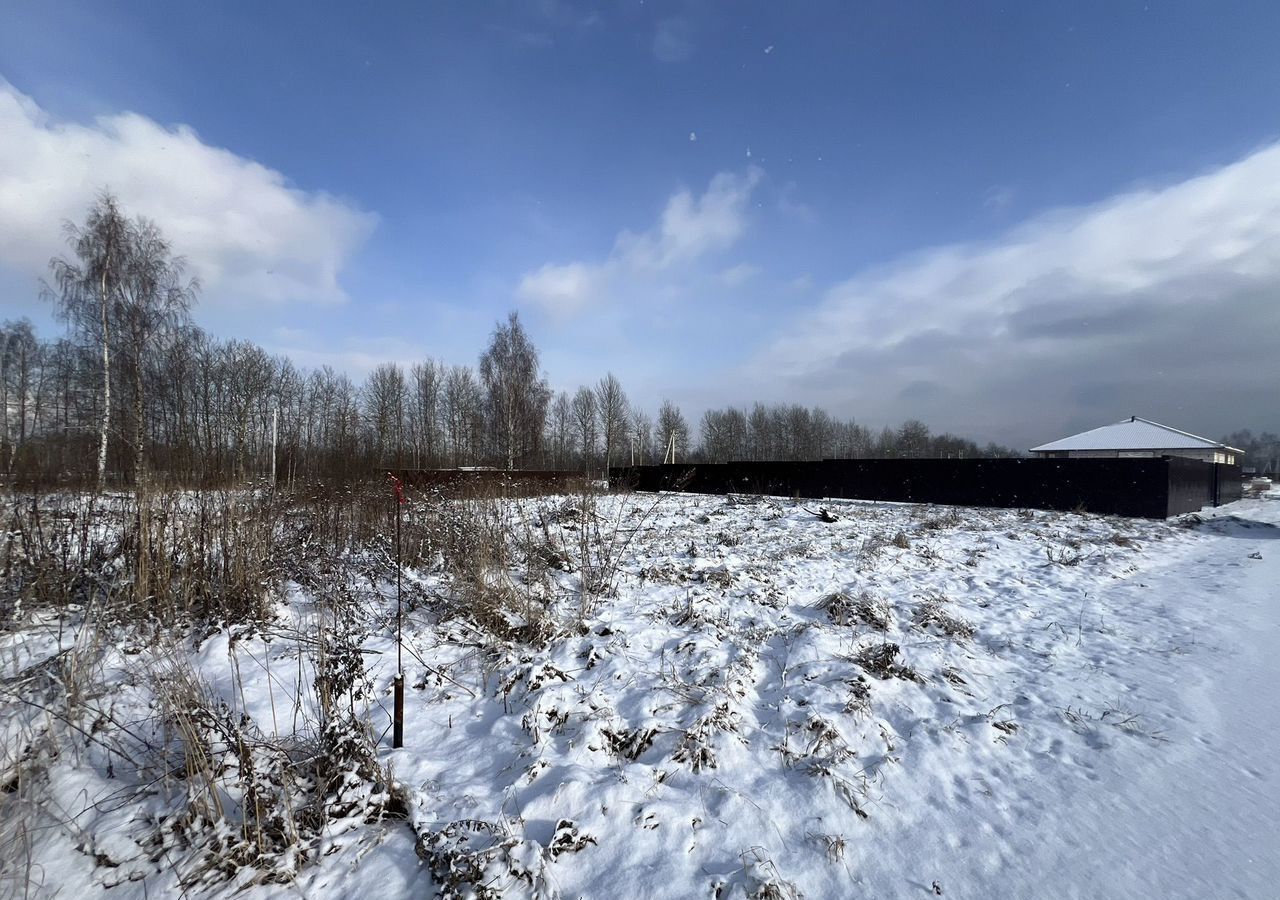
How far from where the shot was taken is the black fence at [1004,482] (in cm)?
1445

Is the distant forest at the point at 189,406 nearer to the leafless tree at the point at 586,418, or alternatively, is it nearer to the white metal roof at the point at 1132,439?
the leafless tree at the point at 586,418

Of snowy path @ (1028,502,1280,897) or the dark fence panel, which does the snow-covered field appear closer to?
Result: snowy path @ (1028,502,1280,897)

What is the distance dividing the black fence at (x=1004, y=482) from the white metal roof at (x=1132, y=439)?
20.3ft

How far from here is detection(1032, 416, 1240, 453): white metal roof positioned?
29.2 meters

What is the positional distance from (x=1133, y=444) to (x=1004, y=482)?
20.8 metres

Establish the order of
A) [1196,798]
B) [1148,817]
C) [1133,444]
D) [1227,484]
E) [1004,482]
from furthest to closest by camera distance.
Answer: [1133,444]
[1227,484]
[1004,482]
[1196,798]
[1148,817]

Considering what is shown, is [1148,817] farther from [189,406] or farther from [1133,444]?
[1133,444]

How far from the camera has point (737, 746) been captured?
2928 mm

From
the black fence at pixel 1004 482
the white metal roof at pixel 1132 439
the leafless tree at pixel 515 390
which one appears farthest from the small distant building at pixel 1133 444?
the leafless tree at pixel 515 390

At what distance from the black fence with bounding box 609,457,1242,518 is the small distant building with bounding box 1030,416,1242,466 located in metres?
5.63

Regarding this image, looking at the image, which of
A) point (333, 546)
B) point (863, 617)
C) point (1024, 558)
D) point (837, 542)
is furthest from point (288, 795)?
point (1024, 558)

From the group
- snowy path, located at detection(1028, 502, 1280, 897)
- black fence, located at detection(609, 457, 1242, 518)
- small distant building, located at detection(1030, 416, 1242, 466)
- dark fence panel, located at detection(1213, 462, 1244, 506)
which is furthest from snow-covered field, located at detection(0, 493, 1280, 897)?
small distant building, located at detection(1030, 416, 1242, 466)

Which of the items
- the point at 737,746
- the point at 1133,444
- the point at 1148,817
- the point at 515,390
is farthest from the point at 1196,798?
the point at 1133,444

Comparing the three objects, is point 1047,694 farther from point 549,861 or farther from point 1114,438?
point 1114,438
